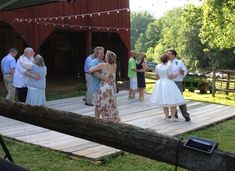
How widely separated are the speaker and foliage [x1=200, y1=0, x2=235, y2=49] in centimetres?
2730

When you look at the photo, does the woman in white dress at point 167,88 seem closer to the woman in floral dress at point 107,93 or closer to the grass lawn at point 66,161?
the grass lawn at point 66,161

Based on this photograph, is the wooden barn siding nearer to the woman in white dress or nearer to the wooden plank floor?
the wooden plank floor

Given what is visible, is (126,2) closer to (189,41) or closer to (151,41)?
(189,41)

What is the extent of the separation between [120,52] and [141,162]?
17219mm

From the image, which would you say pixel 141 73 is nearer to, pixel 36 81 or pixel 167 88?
pixel 167 88

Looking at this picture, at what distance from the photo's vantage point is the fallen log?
2.33 meters

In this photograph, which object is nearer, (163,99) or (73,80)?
(163,99)

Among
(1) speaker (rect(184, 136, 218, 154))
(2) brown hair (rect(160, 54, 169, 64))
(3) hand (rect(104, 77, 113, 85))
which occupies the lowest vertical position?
(3) hand (rect(104, 77, 113, 85))

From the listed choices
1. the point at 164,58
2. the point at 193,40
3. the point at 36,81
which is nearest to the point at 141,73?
the point at 164,58

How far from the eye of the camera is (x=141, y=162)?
698 cm

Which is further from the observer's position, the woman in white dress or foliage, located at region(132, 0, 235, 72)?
foliage, located at region(132, 0, 235, 72)

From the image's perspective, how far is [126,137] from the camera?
2773mm

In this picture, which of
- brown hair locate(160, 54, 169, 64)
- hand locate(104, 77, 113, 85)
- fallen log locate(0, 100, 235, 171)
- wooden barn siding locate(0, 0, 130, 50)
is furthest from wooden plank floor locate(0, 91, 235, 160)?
wooden barn siding locate(0, 0, 130, 50)

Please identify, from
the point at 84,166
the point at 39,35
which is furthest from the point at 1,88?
the point at 84,166
